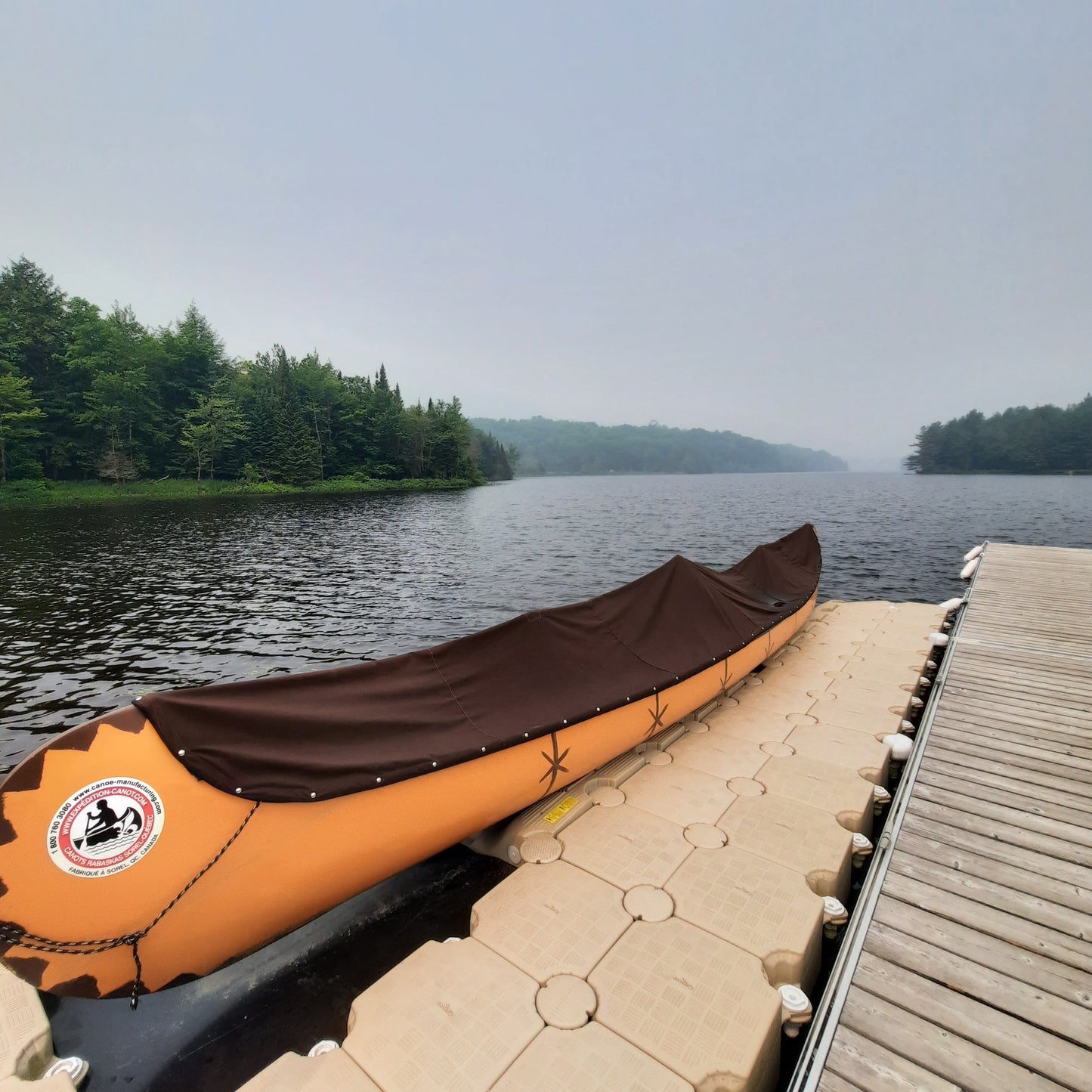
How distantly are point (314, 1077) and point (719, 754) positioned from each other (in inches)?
173

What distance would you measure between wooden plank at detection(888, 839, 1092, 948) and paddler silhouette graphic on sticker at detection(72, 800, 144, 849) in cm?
503

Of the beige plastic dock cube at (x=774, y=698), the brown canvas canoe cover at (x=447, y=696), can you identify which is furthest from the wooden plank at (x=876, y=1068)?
the beige plastic dock cube at (x=774, y=698)

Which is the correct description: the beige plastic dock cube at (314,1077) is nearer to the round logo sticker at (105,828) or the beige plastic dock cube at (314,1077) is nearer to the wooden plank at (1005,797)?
the round logo sticker at (105,828)

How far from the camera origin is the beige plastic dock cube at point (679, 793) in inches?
182

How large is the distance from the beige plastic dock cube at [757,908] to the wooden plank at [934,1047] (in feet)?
1.14

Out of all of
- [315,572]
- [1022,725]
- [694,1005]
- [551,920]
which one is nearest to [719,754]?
[551,920]

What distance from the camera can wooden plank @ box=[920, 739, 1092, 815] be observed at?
4.55 m

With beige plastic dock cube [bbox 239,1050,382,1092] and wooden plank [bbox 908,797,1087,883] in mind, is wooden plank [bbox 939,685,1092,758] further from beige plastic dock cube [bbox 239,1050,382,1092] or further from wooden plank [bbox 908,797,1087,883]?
beige plastic dock cube [bbox 239,1050,382,1092]

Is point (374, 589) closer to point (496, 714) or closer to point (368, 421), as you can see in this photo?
point (496, 714)

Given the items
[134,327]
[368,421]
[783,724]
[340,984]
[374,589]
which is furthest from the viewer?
[368,421]

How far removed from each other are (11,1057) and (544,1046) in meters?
2.68

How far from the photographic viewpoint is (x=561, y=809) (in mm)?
4766

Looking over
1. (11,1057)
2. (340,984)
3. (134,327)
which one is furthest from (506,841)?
(134,327)

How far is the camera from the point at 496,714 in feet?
15.1
